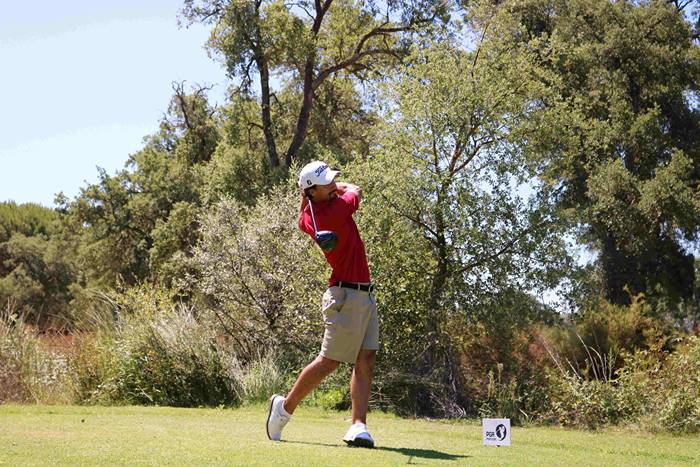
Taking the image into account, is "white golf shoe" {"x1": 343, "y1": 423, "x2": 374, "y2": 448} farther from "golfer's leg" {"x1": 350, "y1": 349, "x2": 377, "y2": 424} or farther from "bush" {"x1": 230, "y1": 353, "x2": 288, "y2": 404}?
"bush" {"x1": 230, "y1": 353, "x2": 288, "y2": 404}

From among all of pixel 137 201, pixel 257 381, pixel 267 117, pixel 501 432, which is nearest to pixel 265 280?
pixel 257 381

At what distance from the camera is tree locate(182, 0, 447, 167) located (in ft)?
94.4

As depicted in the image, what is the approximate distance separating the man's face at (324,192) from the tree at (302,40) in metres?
21.4

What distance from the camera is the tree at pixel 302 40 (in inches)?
1133

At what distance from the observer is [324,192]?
23.3ft

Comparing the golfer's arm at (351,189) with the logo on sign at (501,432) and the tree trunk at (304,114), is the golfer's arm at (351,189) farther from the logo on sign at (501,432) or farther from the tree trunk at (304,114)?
the tree trunk at (304,114)

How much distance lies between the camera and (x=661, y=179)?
74.1 ft

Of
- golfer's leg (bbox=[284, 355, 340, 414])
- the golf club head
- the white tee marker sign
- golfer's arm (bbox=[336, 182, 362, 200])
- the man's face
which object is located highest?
golfer's arm (bbox=[336, 182, 362, 200])

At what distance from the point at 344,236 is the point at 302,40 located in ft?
75.5

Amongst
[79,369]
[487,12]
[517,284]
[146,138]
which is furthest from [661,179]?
[146,138]

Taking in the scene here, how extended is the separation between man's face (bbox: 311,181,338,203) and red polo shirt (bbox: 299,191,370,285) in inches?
1.6

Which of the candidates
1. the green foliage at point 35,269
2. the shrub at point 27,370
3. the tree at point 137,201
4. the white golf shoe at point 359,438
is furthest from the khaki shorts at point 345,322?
the green foliage at point 35,269

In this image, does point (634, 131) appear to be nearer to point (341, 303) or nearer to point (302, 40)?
point (302, 40)

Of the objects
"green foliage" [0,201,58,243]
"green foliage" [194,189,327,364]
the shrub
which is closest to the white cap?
"green foliage" [194,189,327,364]
